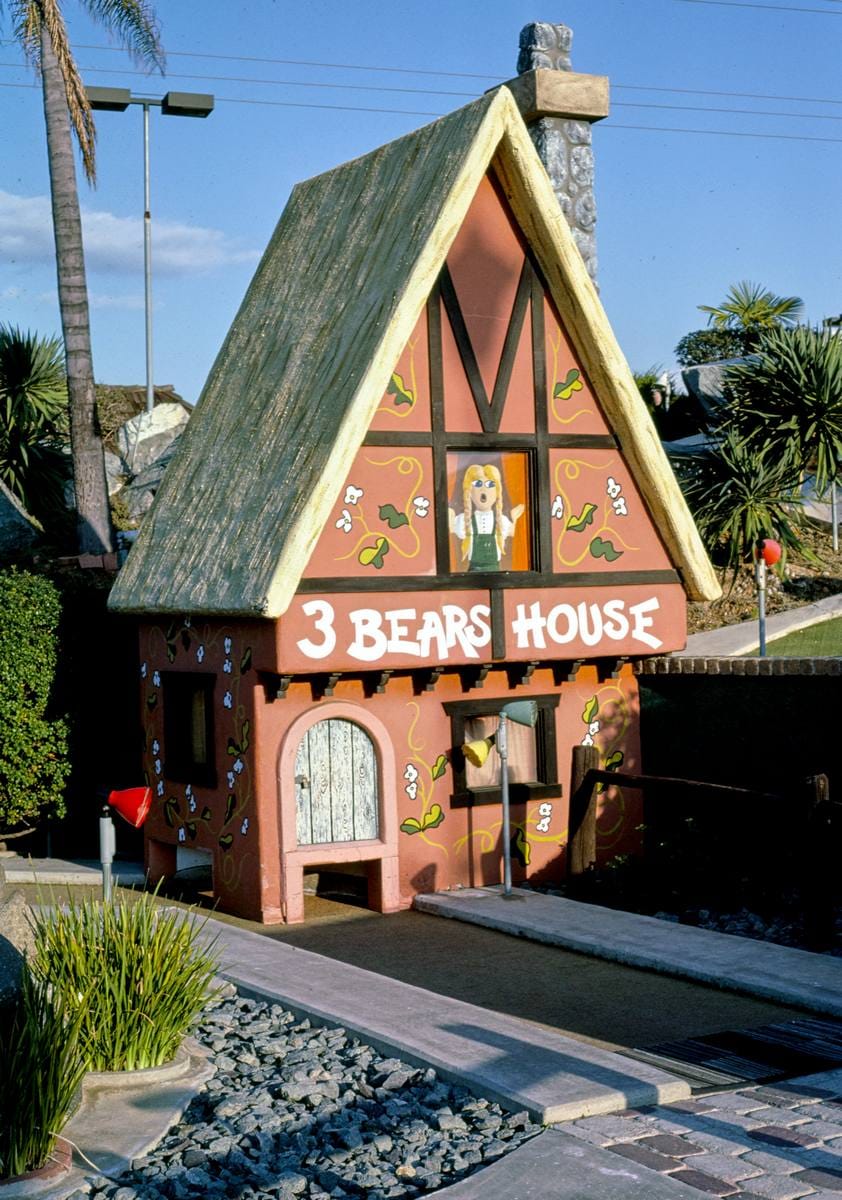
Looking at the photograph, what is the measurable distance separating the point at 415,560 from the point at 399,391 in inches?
56.8

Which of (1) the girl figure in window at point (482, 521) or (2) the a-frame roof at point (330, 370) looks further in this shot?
(1) the girl figure in window at point (482, 521)

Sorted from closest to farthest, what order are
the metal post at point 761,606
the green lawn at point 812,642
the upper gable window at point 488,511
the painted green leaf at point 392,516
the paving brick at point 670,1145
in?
the paving brick at point 670,1145, the painted green leaf at point 392,516, the upper gable window at point 488,511, the metal post at point 761,606, the green lawn at point 812,642

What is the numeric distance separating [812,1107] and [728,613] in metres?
13.5

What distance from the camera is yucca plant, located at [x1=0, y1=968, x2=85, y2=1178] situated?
635 centimetres

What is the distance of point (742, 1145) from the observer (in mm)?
6578

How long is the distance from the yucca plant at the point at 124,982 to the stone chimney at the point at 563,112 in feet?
35.6

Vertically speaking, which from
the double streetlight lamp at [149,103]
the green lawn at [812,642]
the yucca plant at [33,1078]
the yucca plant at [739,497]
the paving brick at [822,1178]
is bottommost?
the paving brick at [822,1178]

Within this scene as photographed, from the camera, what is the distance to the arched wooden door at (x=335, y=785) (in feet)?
41.4

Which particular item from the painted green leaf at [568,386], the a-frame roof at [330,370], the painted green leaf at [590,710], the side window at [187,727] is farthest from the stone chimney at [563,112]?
the side window at [187,727]

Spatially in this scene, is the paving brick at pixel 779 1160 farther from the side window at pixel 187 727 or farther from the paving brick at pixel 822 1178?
the side window at pixel 187 727

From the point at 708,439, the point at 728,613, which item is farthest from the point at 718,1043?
the point at 708,439

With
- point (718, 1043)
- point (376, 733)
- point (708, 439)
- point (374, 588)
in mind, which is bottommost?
point (718, 1043)

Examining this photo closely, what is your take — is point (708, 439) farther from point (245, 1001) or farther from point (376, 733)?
point (245, 1001)

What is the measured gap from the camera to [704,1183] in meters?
6.06
